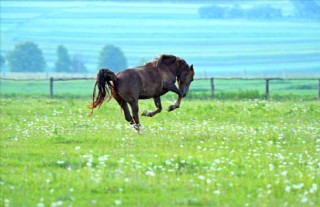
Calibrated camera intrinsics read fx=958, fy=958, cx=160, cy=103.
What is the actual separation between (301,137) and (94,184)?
7195 millimetres

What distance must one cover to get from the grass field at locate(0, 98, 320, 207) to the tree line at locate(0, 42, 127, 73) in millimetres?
115785

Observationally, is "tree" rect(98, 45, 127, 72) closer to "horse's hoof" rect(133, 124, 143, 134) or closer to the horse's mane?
the horse's mane

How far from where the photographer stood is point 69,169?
1285 cm

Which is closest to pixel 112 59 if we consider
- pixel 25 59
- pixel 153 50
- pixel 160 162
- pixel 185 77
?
Answer: pixel 25 59

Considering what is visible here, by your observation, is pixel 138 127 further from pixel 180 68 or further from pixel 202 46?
pixel 202 46

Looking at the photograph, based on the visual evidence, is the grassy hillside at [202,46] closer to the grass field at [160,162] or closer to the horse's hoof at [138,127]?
the grass field at [160,162]

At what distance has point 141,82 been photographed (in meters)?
19.9

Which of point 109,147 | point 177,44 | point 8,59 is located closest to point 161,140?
point 109,147

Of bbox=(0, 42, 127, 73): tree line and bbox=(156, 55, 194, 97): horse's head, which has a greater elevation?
bbox=(156, 55, 194, 97): horse's head

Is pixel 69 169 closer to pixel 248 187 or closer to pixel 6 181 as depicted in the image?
pixel 6 181

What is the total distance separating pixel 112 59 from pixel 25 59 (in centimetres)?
1352

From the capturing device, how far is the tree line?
137875 millimetres

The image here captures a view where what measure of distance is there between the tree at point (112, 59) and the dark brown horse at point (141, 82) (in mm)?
120866

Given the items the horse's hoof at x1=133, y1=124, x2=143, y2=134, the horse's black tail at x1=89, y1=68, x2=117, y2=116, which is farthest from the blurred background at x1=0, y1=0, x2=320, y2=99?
the horse's hoof at x1=133, y1=124, x2=143, y2=134
